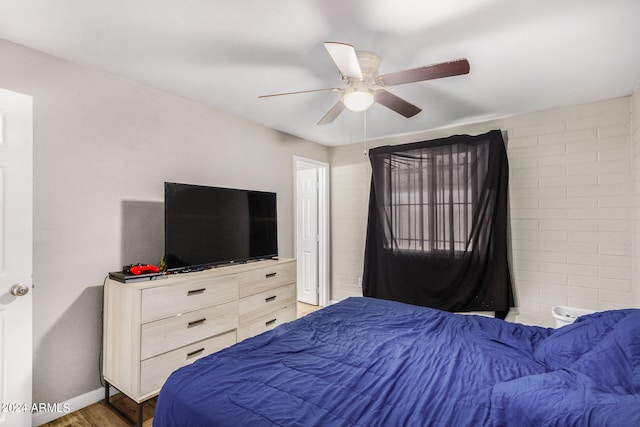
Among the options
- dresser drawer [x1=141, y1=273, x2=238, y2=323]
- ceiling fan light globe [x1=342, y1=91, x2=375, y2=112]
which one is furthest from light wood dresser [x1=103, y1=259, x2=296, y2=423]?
ceiling fan light globe [x1=342, y1=91, x2=375, y2=112]

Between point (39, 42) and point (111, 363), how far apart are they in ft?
6.96

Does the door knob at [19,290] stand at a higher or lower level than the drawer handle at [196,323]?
higher

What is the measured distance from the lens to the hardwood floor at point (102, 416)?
78.7 inches

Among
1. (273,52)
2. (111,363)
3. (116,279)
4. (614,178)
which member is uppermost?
(273,52)

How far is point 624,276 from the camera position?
8.95ft

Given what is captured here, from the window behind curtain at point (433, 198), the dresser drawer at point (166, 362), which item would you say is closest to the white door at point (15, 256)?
the dresser drawer at point (166, 362)

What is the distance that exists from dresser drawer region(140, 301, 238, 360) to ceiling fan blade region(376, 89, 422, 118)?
1983 mm

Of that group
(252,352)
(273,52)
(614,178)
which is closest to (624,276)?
(614,178)

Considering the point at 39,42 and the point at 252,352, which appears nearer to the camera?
the point at 252,352

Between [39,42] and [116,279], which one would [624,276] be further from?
[39,42]

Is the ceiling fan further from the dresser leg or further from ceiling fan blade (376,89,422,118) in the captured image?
the dresser leg

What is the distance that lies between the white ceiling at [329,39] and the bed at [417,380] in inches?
61.9

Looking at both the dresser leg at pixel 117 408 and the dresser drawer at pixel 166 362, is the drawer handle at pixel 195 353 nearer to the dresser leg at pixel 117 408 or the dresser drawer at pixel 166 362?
the dresser drawer at pixel 166 362

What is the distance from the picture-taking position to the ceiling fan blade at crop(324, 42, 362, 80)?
1489 mm
